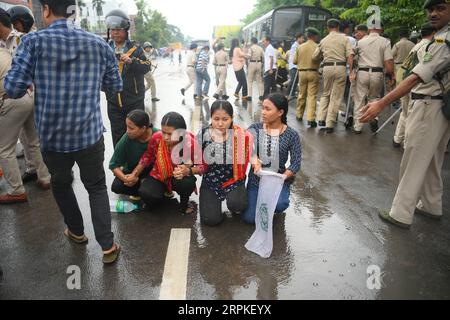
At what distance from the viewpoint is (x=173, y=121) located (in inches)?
128

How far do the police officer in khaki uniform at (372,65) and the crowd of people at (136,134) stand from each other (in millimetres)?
3073

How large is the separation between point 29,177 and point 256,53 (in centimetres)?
808

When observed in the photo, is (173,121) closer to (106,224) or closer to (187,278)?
(106,224)

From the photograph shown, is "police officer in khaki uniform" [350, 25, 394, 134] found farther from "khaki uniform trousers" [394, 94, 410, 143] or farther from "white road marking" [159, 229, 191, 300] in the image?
"white road marking" [159, 229, 191, 300]

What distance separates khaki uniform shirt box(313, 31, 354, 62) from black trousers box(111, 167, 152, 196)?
4895 millimetres

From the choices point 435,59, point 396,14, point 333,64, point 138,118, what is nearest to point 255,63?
point 396,14

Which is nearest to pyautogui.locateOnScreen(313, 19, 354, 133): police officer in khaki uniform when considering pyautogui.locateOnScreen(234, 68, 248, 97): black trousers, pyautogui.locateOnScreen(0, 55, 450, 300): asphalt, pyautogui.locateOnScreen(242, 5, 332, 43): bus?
pyautogui.locateOnScreen(0, 55, 450, 300): asphalt

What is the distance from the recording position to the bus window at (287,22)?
Result: 15453 mm

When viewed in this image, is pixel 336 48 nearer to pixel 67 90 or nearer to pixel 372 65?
pixel 372 65

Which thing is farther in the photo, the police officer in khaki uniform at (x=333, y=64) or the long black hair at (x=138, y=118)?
the police officer in khaki uniform at (x=333, y=64)

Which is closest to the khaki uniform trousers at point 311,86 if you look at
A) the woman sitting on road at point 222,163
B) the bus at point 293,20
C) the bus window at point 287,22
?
the woman sitting on road at point 222,163

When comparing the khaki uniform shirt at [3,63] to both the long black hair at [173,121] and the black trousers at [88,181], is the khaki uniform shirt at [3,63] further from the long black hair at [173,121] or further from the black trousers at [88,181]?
the long black hair at [173,121]
